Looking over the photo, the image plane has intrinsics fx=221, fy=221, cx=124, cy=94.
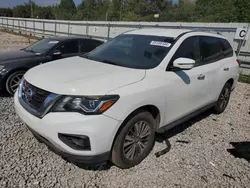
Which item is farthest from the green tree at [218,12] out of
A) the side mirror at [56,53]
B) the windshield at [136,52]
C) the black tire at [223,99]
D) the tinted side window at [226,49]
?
the windshield at [136,52]

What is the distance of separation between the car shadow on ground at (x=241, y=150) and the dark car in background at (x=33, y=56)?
460 cm

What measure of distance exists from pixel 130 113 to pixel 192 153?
1.39 metres

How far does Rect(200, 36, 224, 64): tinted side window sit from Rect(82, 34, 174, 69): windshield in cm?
86

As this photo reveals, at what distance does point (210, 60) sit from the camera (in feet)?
13.2

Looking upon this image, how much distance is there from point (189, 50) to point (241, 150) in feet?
5.93

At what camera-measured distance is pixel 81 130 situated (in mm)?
2260

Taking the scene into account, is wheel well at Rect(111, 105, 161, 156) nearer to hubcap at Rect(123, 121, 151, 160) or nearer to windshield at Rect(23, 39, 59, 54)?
hubcap at Rect(123, 121, 151, 160)

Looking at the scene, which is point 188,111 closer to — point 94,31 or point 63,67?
point 63,67

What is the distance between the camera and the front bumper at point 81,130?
2262 mm

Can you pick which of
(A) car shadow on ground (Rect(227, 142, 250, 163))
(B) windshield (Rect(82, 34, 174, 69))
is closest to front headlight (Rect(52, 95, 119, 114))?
(B) windshield (Rect(82, 34, 174, 69))

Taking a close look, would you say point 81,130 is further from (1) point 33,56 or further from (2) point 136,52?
(1) point 33,56

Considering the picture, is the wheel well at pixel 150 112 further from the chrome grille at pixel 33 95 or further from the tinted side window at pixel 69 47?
the tinted side window at pixel 69 47

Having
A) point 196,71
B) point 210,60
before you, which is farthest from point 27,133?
point 210,60

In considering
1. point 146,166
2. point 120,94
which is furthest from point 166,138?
point 120,94
